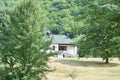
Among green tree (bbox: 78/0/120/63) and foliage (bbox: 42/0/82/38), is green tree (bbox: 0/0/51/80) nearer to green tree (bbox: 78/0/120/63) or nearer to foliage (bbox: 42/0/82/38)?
green tree (bbox: 78/0/120/63)

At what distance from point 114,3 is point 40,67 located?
50.0ft

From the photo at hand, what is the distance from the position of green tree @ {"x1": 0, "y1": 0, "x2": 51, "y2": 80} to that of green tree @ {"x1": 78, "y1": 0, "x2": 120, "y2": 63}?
14.0 m

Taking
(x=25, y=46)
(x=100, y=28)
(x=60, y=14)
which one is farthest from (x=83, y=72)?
(x=60, y=14)

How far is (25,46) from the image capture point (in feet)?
68.9

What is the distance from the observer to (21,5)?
2253cm

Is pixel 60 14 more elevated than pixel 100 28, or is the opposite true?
pixel 100 28

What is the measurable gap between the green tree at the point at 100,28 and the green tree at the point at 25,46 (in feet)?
46.0

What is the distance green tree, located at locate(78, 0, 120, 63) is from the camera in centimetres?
653

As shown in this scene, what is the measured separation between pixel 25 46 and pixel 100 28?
1472 cm

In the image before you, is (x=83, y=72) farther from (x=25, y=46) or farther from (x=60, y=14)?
(x=60, y=14)

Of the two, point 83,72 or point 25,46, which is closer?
point 25,46

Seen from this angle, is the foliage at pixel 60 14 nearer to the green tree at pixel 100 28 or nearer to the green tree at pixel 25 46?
the green tree at pixel 25 46

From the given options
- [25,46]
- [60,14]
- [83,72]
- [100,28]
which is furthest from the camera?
[60,14]

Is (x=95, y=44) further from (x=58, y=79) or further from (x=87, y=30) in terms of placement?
(x=58, y=79)
